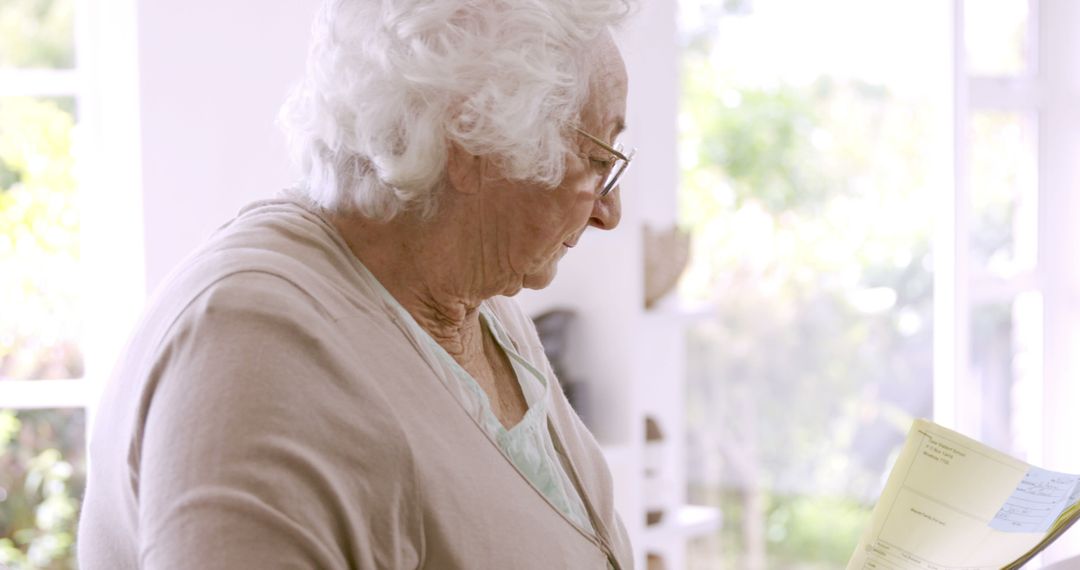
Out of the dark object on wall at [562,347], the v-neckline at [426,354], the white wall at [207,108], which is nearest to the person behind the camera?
the v-neckline at [426,354]

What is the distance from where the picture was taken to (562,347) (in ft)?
7.96

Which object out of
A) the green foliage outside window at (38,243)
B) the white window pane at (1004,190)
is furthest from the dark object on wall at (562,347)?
the white window pane at (1004,190)

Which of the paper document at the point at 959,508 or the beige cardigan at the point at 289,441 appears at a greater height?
the beige cardigan at the point at 289,441

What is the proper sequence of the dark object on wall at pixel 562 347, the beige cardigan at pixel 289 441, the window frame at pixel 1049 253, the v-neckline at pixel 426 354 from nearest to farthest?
the beige cardigan at pixel 289 441 → the v-neckline at pixel 426 354 → the dark object on wall at pixel 562 347 → the window frame at pixel 1049 253

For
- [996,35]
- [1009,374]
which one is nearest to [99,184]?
[996,35]

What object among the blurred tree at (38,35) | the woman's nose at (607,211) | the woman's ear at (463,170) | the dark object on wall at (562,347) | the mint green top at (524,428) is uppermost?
the blurred tree at (38,35)

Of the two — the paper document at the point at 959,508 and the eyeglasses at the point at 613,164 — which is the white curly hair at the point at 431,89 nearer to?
the eyeglasses at the point at 613,164

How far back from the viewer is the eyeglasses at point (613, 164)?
1229 mm

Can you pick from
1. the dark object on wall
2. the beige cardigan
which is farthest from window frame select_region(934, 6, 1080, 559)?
the beige cardigan

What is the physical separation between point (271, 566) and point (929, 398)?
453 centimetres

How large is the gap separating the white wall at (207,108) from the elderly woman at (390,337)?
0.86 metres

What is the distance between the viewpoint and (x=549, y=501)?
1.16m

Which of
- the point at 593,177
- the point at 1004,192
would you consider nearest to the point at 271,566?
the point at 593,177

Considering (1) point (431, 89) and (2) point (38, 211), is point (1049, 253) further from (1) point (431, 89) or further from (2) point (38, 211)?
(1) point (431, 89)
